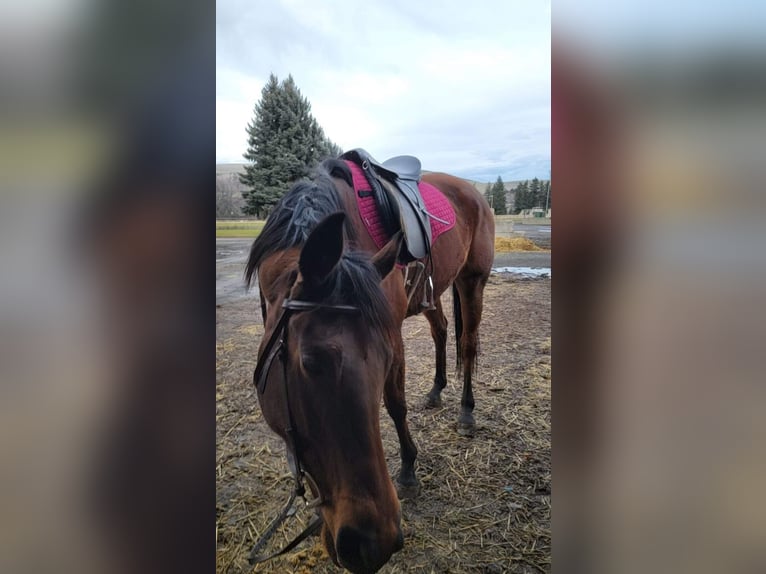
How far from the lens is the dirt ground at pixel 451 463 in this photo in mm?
893

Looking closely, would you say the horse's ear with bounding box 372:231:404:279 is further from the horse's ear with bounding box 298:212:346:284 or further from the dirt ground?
the dirt ground

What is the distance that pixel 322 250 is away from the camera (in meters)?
0.77

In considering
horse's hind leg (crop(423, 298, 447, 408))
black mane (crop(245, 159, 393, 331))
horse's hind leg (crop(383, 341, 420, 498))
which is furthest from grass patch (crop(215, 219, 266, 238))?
horse's hind leg (crop(423, 298, 447, 408))

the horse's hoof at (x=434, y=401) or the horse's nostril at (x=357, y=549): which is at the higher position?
the horse's hoof at (x=434, y=401)

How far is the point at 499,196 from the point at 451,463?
0.85 meters

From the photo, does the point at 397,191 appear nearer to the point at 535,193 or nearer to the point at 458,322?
the point at 535,193

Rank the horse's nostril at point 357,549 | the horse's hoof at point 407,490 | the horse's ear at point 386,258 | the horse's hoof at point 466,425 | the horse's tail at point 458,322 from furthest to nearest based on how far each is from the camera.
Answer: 1. the horse's tail at point 458,322
2. the horse's hoof at point 466,425
3. the horse's hoof at point 407,490
4. the horse's ear at point 386,258
5. the horse's nostril at point 357,549

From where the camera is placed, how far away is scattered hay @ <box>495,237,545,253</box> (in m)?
1.03

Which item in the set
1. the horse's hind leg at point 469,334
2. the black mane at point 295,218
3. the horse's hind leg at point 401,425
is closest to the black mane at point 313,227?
the black mane at point 295,218

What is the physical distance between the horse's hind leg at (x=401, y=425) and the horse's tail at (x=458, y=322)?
0.30m
